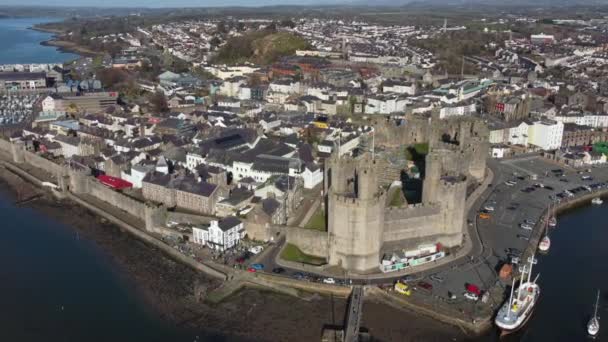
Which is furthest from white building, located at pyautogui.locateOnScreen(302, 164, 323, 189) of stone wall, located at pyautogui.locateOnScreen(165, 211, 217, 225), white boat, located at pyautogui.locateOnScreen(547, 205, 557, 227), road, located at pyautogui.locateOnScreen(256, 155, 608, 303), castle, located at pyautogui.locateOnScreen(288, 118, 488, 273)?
white boat, located at pyautogui.locateOnScreen(547, 205, 557, 227)

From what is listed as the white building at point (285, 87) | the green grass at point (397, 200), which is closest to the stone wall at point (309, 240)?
the green grass at point (397, 200)

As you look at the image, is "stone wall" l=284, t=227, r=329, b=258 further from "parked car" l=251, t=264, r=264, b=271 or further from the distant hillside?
the distant hillside

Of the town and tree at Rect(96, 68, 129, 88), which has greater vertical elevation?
tree at Rect(96, 68, 129, 88)

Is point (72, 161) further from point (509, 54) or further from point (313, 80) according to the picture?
point (509, 54)

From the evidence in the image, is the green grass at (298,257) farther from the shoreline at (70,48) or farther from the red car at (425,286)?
the shoreline at (70,48)

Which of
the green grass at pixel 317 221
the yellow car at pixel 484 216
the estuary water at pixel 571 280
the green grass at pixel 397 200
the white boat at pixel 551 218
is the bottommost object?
the estuary water at pixel 571 280
